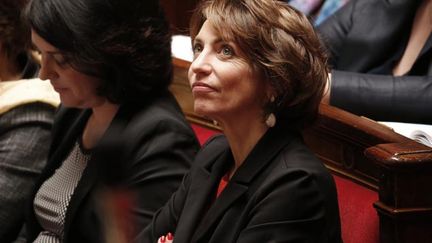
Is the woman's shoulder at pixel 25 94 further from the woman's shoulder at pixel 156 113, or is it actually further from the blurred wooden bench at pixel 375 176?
the blurred wooden bench at pixel 375 176

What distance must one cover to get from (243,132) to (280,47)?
0.13 meters

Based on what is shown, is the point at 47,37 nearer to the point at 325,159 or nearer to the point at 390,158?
the point at 325,159

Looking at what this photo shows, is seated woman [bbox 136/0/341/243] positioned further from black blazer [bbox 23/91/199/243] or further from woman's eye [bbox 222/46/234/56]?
black blazer [bbox 23/91/199/243]

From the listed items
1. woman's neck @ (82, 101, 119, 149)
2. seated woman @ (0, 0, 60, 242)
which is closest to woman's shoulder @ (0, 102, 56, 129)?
seated woman @ (0, 0, 60, 242)

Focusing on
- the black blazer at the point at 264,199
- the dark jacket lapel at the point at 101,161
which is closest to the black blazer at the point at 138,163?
the dark jacket lapel at the point at 101,161

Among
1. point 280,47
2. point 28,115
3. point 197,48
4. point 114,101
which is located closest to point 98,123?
point 114,101

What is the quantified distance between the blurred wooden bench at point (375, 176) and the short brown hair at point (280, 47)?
0.56ft

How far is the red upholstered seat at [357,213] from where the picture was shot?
1210 millimetres

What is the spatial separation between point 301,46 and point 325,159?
0.35 m

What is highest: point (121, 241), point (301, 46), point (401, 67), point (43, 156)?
point (301, 46)

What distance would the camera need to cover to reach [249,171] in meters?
1.01

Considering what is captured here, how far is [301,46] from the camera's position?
100 centimetres

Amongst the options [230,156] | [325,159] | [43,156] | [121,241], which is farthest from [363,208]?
[43,156]

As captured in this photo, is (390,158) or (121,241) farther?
(121,241)
